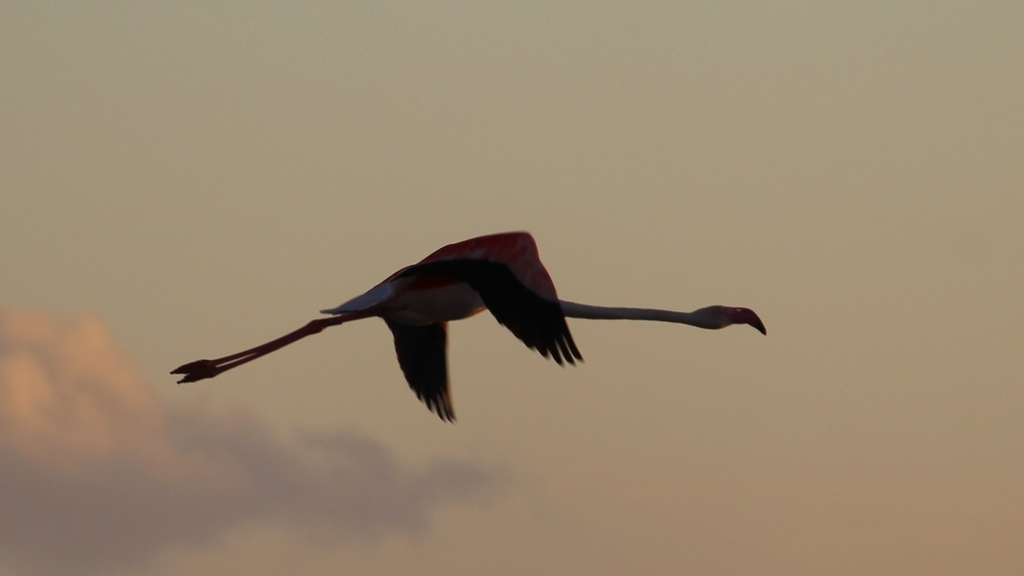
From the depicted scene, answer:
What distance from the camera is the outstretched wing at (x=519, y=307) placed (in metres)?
23.1

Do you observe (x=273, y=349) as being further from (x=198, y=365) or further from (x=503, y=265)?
(x=503, y=265)

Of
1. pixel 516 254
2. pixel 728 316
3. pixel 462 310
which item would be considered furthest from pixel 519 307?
pixel 728 316

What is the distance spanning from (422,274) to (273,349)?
7.81 feet

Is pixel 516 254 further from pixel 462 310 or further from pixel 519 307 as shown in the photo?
pixel 462 310

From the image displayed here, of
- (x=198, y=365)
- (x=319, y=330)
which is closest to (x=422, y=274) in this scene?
(x=319, y=330)

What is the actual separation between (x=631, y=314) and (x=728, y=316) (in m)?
1.59

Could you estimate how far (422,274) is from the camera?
26.2 metres

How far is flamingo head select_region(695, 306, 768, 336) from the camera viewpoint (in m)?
28.6

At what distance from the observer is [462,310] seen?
2686 cm

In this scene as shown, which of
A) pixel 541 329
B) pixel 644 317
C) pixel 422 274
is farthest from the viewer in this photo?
pixel 644 317

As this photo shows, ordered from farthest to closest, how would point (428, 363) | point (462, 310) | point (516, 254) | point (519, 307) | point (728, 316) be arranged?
point (428, 363) → point (728, 316) → point (462, 310) → point (516, 254) → point (519, 307)

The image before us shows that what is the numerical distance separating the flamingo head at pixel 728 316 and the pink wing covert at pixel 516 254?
15.3 ft

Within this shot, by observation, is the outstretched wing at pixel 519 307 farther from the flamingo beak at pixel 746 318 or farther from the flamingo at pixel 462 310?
the flamingo beak at pixel 746 318

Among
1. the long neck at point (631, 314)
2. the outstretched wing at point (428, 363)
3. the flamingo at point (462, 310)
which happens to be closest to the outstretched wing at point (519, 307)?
the flamingo at point (462, 310)
